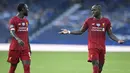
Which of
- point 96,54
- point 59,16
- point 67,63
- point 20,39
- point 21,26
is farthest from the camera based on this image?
point 59,16

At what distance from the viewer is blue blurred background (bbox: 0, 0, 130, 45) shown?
29.2m

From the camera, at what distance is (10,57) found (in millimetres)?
12086

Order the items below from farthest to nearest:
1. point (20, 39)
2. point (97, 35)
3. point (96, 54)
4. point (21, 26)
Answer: point (97, 35) < point (96, 54) < point (21, 26) < point (20, 39)

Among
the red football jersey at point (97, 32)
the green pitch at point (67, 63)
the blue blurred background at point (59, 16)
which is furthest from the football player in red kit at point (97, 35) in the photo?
the blue blurred background at point (59, 16)

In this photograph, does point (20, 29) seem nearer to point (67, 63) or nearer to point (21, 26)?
point (21, 26)

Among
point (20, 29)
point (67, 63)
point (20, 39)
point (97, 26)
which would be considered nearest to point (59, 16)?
point (67, 63)

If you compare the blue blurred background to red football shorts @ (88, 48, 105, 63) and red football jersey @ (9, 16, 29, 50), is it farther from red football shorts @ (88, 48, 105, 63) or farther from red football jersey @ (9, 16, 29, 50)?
red football jersey @ (9, 16, 29, 50)

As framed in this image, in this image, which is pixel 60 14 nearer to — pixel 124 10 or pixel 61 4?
pixel 61 4

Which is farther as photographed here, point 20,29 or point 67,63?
point 67,63

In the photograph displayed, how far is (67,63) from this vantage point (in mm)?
18594

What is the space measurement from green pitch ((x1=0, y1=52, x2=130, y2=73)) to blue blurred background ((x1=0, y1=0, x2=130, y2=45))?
6.67m

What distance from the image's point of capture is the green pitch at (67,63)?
16.2 metres

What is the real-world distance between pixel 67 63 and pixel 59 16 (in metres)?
Result: 11.4

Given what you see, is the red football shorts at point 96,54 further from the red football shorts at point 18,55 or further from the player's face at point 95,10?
the red football shorts at point 18,55
